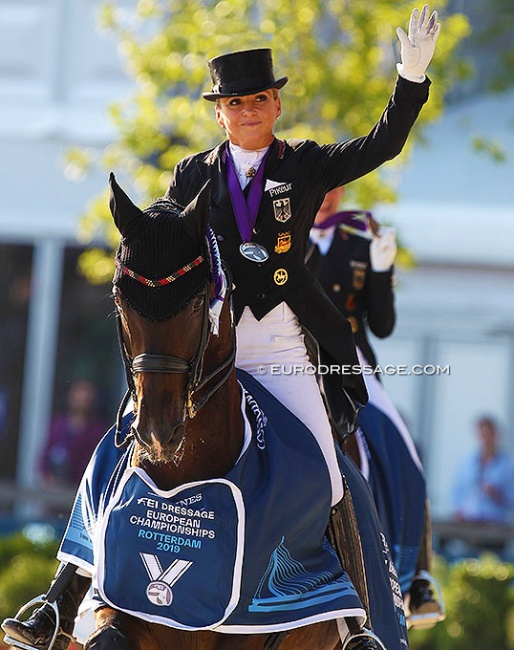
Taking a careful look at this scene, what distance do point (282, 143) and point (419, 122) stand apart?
6332mm

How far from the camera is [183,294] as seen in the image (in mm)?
4520

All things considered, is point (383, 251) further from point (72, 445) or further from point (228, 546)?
point (72, 445)

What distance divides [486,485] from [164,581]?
27.5 feet

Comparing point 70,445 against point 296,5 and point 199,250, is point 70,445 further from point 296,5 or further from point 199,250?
point 199,250

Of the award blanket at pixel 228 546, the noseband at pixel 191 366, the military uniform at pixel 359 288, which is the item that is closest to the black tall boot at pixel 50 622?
the award blanket at pixel 228 546

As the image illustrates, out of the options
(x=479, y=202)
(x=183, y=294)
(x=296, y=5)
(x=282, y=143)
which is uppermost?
(x=296, y=5)

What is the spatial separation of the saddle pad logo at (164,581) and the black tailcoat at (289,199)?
107cm

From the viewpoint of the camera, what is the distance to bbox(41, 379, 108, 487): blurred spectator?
13188 millimetres

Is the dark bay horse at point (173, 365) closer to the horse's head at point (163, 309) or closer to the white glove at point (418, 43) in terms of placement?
the horse's head at point (163, 309)

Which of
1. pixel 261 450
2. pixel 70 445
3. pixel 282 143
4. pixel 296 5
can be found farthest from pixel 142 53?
pixel 261 450

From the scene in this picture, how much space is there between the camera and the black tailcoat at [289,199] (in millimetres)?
5285

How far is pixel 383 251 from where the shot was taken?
296 inches

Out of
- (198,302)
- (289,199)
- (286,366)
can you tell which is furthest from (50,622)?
(289,199)

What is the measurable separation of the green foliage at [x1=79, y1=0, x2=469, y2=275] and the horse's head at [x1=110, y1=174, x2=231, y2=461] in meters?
6.42
